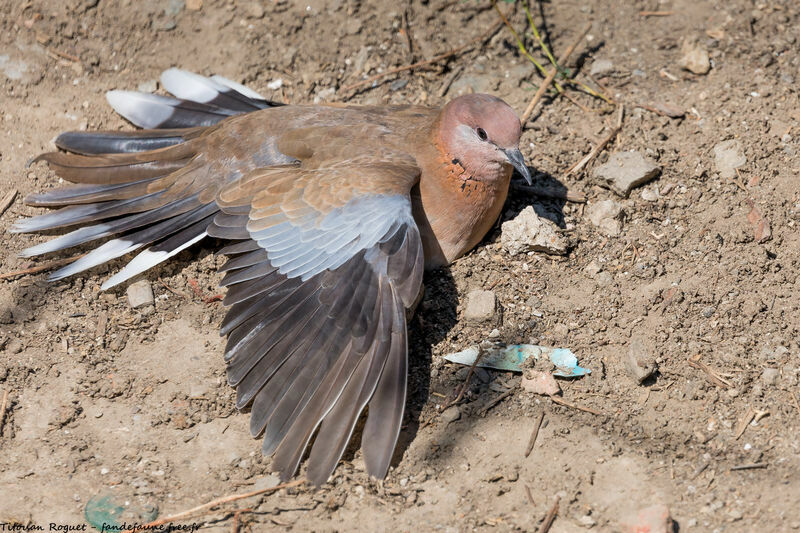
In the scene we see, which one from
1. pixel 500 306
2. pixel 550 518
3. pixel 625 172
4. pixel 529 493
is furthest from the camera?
pixel 625 172

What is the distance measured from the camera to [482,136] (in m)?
4.13

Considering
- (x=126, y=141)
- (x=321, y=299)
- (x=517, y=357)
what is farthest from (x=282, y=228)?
(x=126, y=141)

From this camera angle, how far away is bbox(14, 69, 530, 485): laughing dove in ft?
11.5

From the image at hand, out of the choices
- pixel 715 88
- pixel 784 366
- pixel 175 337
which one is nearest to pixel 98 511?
pixel 175 337

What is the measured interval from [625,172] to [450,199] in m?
1.04

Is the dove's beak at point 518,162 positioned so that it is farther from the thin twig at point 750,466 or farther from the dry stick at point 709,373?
the thin twig at point 750,466

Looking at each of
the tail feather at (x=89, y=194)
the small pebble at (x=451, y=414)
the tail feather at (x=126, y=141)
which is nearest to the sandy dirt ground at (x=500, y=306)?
the small pebble at (x=451, y=414)

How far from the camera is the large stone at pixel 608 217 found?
173 inches

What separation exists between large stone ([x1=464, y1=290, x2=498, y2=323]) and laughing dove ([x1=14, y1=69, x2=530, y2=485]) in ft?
1.05

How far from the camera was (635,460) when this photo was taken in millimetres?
3438

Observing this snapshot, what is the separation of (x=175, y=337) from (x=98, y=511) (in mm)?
994

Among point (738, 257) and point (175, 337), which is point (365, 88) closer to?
point (175, 337)

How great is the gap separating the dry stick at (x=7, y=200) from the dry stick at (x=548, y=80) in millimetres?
2991

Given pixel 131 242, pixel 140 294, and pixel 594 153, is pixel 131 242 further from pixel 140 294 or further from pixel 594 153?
pixel 594 153
